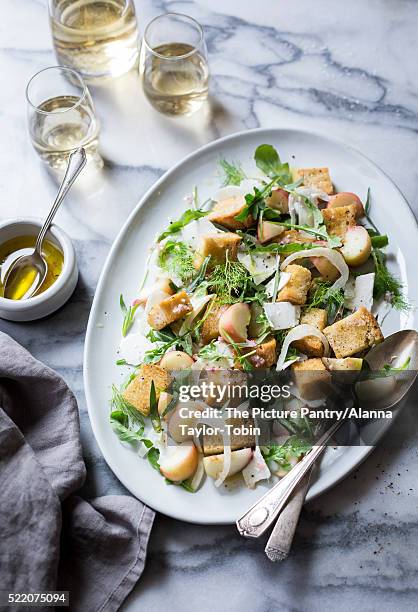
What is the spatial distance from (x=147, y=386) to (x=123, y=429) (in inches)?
4.6

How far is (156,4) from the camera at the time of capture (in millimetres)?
2396

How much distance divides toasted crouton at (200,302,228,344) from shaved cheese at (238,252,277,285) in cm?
12

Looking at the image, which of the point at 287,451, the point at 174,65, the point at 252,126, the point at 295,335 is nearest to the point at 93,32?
the point at 174,65

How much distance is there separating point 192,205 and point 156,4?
770 millimetres

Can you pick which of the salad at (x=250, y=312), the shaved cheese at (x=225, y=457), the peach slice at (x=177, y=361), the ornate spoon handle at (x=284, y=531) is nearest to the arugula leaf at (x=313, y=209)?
the salad at (x=250, y=312)

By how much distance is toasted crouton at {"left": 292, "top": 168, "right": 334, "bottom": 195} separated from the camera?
6.47 feet

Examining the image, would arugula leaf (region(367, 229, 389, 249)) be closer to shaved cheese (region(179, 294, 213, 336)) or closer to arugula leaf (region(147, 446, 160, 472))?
shaved cheese (region(179, 294, 213, 336))

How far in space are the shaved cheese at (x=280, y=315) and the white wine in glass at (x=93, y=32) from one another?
0.95 metres

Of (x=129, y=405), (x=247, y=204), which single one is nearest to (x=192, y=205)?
(x=247, y=204)

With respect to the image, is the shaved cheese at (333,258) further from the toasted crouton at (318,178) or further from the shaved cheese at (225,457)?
the shaved cheese at (225,457)

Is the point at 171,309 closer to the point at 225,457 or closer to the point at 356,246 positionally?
the point at 225,457

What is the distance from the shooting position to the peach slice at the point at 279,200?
1.92 meters

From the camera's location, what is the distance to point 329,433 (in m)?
1.71

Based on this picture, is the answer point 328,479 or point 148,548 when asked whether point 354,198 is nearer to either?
point 328,479
